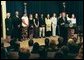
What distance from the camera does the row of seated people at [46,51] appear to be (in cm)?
797

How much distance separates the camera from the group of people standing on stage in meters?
8.04

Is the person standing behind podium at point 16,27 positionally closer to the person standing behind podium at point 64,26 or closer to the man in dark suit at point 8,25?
the man in dark suit at point 8,25

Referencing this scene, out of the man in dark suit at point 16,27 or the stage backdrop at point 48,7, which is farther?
the man in dark suit at point 16,27

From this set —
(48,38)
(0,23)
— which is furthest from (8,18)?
(48,38)

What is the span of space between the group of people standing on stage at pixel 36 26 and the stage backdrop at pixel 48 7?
85 mm

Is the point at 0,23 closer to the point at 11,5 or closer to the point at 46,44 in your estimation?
the point at 11,5

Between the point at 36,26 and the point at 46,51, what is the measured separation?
0.47 metres

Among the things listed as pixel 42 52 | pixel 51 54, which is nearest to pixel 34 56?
pixel 42 52

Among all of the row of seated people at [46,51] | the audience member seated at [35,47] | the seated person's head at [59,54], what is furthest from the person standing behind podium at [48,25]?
the seated person's head at [59,54]

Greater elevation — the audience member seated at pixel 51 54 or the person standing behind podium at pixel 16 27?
the person standing behind podium at pixel 16 27

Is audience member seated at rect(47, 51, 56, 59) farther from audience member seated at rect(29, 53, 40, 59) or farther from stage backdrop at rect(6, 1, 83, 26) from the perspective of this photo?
stage backdrop at rect(6, 1, 83, 26)

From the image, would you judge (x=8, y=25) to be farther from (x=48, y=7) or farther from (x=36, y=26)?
(x=48, y=7)

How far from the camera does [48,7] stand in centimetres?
792

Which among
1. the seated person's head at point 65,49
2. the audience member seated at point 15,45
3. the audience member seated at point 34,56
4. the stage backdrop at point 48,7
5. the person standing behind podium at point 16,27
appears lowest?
the audience member seated at point 34,56
